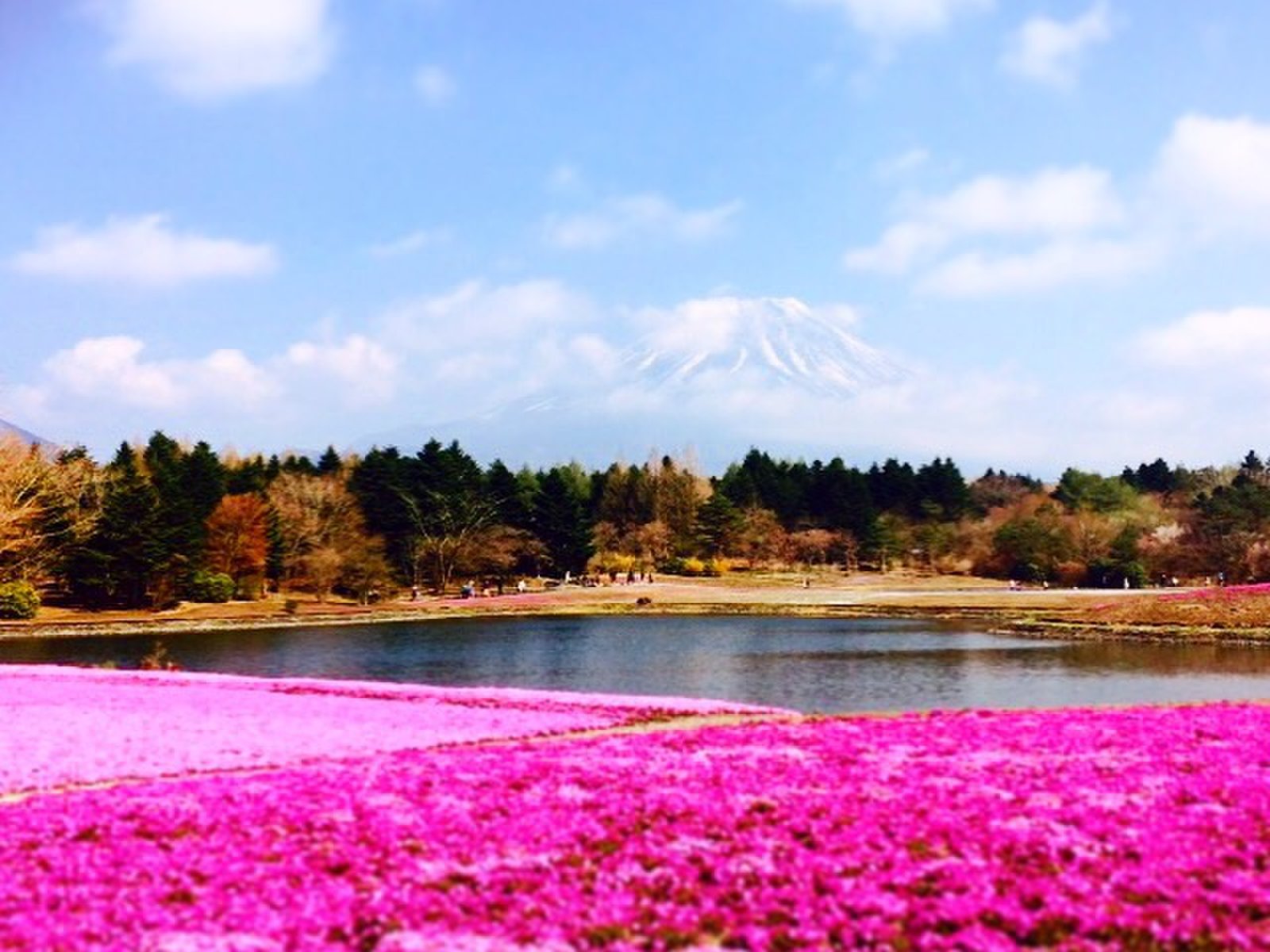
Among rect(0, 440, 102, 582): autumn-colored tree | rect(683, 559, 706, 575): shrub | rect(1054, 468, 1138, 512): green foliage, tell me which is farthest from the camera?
rect(1054, 468, 1138, 512): green foliage

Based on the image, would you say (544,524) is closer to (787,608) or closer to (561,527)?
(561,527)

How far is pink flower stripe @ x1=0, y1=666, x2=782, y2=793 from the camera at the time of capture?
877 inches

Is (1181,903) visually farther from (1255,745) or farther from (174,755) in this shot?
(174,755)

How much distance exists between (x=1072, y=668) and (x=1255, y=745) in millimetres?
26901

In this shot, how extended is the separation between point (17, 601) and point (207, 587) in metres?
16.0

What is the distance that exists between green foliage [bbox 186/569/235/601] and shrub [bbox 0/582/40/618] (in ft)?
45.5

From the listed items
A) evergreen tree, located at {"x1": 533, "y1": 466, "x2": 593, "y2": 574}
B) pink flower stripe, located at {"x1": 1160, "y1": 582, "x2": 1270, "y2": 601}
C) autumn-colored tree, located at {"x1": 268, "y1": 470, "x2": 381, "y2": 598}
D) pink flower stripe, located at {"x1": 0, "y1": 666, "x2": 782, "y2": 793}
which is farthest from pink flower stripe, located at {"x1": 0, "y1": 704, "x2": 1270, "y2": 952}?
evergreen tree, located at {"x1": 533, "y1": 466, "x2": 593, "y2": 574}

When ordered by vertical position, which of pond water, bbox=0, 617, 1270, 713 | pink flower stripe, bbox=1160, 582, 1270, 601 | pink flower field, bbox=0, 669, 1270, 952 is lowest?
pond water, bbox=0, 617, 1270, 713

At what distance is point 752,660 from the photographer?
2103 inches

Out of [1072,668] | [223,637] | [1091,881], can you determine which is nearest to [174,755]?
[1091,881]

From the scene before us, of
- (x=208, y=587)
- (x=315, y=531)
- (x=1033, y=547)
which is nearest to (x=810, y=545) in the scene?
(x=1033, y=547)

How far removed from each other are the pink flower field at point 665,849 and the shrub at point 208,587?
76.5m

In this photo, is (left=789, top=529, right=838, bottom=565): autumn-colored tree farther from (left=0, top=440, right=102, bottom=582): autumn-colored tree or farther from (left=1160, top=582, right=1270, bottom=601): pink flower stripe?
(left=0, top=440, right=102, bottom=582): autumn-colored tree

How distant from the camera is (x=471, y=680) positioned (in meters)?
46.6
